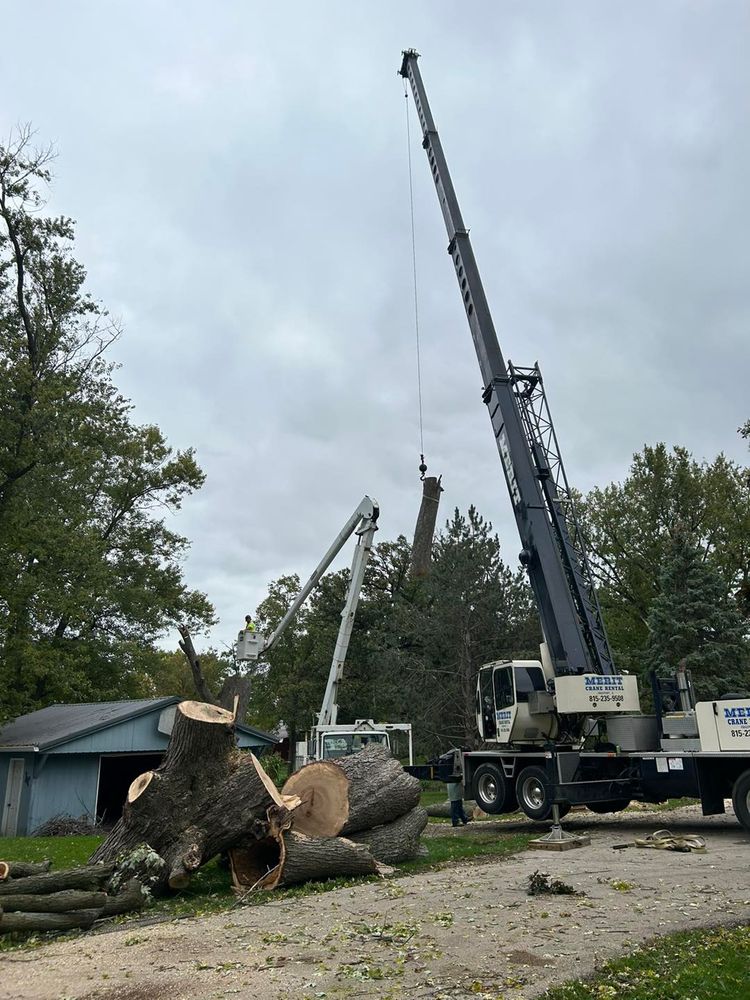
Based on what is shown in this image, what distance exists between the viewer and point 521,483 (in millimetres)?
16109

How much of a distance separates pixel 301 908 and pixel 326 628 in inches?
1185

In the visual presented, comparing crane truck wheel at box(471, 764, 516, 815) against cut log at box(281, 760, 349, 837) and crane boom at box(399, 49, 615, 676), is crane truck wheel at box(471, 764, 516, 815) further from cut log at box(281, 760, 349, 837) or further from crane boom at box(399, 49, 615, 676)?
cut log at box(281, 760, 349, 837)

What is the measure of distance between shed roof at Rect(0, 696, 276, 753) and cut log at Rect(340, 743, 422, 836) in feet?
33.7

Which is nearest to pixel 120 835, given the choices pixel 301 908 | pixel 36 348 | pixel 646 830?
pixel 301 908

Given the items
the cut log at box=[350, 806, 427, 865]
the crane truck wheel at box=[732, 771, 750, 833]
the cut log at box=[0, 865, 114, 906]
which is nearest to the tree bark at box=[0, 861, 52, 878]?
the cut log at box=[0, 865, 114, 906]

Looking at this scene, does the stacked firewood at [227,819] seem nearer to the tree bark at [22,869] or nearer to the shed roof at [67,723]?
the tree bark at [22,869]

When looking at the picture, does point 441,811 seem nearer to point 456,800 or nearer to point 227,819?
point 456,800

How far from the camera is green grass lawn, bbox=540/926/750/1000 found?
16.9 ft

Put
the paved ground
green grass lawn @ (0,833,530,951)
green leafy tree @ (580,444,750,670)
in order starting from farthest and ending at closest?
green leafy tree @ (580,444,750,670), green grass lawn @ (0,833,530,951), the paved ground

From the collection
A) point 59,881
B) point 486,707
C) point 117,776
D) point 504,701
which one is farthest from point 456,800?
point 117,776

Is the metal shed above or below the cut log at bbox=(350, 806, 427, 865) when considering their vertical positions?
above

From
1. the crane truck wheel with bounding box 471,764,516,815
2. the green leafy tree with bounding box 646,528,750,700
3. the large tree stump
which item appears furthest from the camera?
Result: the green leafy tree with bounding box 646,528,750,700

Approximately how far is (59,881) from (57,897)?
41cm

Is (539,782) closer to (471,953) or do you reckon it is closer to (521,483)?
(521,483)
